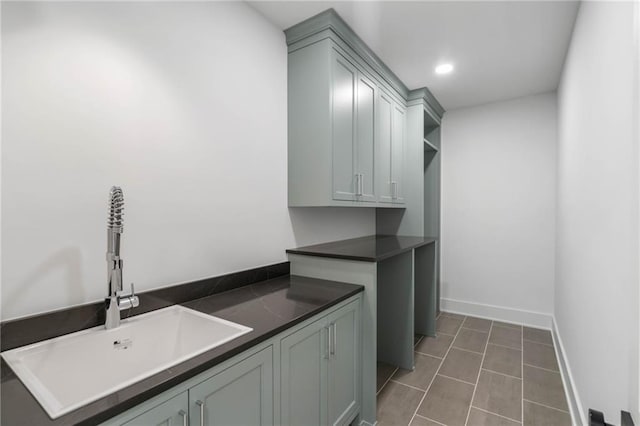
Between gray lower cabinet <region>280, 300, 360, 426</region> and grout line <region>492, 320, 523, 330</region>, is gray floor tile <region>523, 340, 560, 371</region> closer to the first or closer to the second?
grout line <region>492, 320, 523, 330</region>

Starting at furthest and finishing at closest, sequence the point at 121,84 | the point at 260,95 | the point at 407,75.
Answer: the point at 407,75, the point at 260,95, the point at 121,84

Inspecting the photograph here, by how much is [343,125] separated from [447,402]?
2.03 metres

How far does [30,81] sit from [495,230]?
4026 millimetres

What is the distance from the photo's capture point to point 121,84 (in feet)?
4.17

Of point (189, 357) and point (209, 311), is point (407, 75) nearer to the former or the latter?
point (209, 311)

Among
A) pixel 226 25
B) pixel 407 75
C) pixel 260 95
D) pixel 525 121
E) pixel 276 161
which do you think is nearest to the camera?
pixel 226 25

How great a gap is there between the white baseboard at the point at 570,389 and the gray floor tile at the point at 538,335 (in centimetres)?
20

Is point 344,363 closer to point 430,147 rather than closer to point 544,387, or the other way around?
point 544,387

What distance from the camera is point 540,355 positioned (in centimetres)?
265

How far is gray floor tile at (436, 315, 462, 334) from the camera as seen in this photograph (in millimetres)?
3217

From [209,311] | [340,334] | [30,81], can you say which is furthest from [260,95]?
[340,334]

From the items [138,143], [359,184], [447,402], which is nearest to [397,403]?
[447,402]

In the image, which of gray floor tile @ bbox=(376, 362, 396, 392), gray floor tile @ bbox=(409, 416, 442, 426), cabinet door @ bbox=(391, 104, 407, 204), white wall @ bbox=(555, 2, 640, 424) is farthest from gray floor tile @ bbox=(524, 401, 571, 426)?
cabinet door @ bbox=(391, 104, 407, 204)

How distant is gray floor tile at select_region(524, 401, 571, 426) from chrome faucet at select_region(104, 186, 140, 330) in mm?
2322
